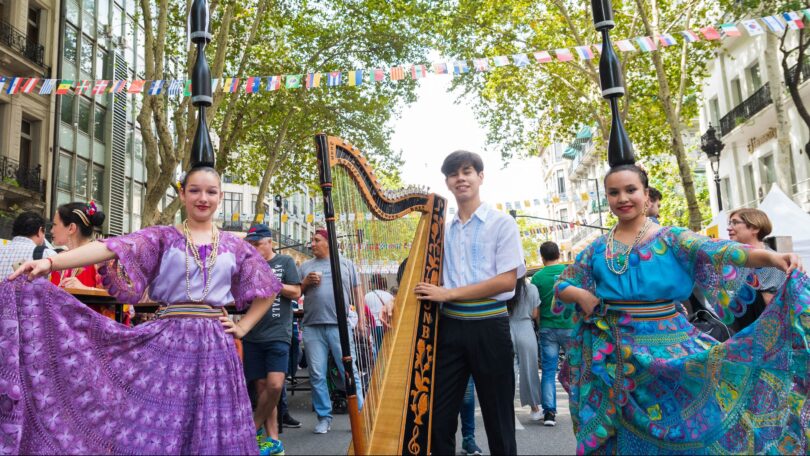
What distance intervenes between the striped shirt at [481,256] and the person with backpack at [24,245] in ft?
10.4

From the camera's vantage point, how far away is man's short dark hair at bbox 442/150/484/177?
3793 mm

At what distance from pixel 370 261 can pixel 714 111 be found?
2981cm

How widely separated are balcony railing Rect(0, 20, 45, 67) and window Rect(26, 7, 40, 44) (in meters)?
0.40

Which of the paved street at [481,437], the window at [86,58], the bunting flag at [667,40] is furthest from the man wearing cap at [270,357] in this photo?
the window at [86,58]

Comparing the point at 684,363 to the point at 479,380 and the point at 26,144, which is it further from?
the point at 26,144

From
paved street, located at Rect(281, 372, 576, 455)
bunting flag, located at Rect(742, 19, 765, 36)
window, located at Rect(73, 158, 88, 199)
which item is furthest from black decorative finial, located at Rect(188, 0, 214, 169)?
window, located at Rect(73, 158, 88, 199)

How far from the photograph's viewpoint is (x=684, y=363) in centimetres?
302

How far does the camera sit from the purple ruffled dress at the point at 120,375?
2.88 metres

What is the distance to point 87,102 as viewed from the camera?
25.3 meters

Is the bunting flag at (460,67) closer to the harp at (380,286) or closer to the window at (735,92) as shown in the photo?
the harp at (380,286)

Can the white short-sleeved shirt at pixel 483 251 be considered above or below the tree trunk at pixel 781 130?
below

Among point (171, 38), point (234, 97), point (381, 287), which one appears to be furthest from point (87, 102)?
point (381, 287)

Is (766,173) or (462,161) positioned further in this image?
(766,173)

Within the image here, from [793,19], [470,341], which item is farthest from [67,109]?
[470,341]
